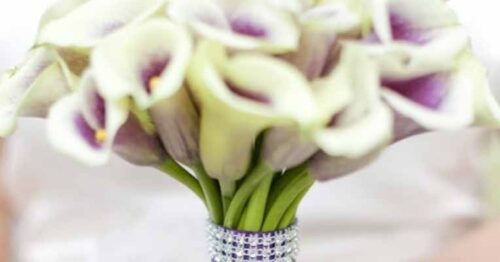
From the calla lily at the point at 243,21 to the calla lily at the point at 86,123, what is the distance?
55 mm

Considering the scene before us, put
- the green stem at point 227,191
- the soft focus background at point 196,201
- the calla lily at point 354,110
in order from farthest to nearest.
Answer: the soft focus background at point 196,201 < the green stem at point 227,191 < the calla lily at point 354,110

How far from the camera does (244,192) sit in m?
0.55

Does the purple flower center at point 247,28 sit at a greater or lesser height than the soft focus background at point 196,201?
lesser

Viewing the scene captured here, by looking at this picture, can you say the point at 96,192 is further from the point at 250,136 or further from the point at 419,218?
the point at 250,136

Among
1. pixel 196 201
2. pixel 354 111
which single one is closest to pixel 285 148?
pixel 354 111

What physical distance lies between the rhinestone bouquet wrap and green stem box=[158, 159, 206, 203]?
0.09 ft

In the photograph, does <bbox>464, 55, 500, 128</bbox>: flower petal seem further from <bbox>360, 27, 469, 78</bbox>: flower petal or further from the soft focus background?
the soft focus background

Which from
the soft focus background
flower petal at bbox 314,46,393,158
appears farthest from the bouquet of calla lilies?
the soft focus background

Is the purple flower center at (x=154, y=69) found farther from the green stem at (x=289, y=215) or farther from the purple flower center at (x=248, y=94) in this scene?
the green stem at (x=289, y=215)

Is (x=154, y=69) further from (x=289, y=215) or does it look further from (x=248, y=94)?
(x=289, y=215)

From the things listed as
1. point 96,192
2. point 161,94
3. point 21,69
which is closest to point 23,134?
point 96,192

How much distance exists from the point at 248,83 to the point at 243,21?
44mm

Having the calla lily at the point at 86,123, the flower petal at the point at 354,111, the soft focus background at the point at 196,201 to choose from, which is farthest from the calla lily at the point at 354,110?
the soft focus background at the point at 196,201

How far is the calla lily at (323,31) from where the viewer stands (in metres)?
0.48
